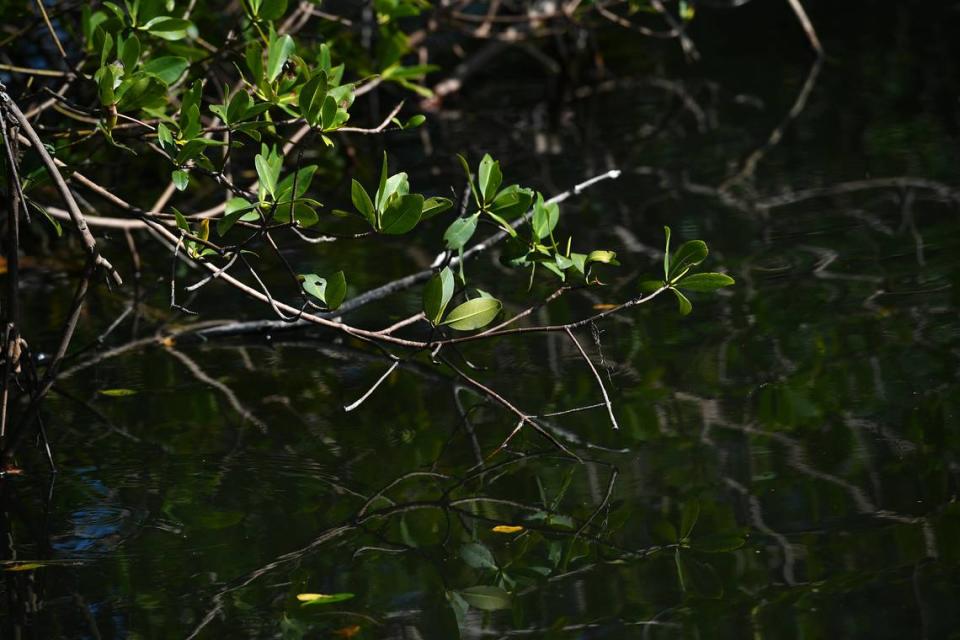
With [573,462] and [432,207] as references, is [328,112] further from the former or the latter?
[573,462]

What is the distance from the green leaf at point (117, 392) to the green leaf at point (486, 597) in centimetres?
170

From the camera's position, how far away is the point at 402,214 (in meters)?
2.75

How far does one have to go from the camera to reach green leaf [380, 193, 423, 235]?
2.73m

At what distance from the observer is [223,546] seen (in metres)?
2.78

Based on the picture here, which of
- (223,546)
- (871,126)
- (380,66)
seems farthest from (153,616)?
(871,126)

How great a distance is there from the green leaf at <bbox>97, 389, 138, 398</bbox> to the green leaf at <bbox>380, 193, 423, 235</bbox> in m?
1.42

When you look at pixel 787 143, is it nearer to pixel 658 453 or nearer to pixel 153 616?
pixel 658 453

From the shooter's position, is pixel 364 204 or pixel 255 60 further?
pixel 255 60

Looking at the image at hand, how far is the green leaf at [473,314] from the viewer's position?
2.94m

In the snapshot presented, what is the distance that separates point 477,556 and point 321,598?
0.34 metres

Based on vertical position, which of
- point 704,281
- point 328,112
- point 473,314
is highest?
point 328,112

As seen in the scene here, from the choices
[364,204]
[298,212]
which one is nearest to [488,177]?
[364,204]

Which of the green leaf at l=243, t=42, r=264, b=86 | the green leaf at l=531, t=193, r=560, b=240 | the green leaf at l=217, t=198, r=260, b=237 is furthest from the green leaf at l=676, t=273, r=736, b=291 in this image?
the green leaf at l=243, t=42, r=264, b=86

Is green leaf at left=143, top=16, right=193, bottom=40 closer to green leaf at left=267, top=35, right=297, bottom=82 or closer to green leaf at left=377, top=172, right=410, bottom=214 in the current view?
green leaf at left=267, top=35, right=297, bottom=82
